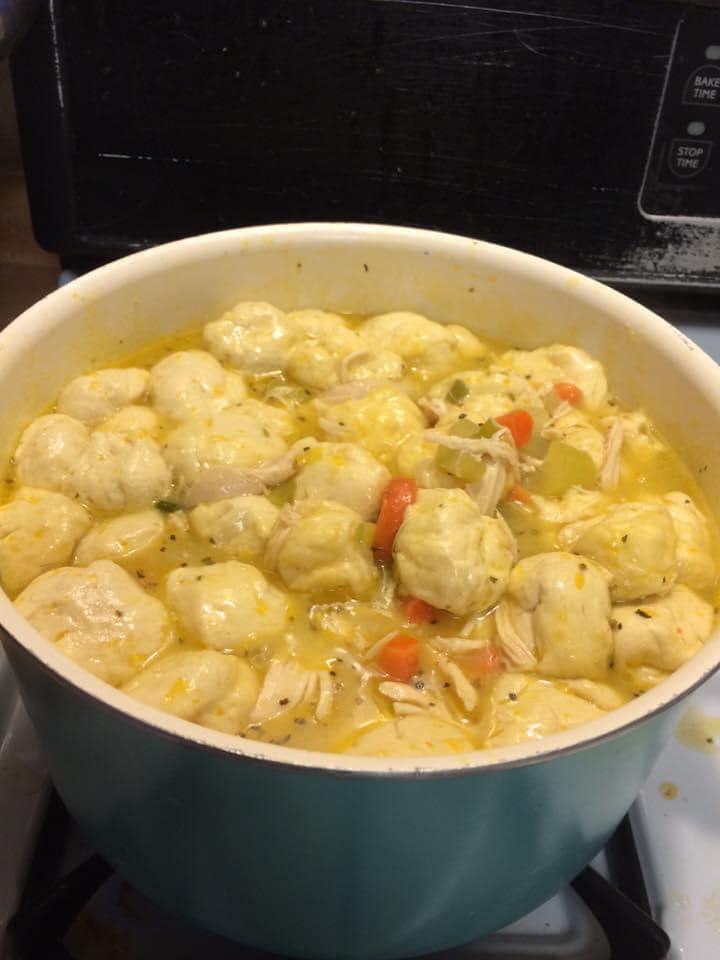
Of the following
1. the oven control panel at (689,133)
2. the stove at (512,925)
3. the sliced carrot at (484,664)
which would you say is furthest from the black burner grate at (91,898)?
the oven control panel at (689,133)

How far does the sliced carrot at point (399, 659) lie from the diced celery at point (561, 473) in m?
0.29

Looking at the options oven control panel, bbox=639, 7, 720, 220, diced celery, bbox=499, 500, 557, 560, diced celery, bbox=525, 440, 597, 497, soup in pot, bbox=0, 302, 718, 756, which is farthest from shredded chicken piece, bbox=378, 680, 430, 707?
oven control panel, bbox=639, 7, 720, 220

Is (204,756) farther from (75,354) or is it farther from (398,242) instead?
(398,242)

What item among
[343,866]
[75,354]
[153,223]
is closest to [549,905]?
[343,866]

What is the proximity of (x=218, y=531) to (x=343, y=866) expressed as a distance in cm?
40

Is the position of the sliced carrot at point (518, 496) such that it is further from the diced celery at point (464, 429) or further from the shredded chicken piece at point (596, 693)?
the shredded chicken piece at point (596, 693)

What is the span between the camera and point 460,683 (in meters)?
0.92

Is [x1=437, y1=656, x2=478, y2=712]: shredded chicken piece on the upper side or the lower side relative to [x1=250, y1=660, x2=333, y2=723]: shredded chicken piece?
lower

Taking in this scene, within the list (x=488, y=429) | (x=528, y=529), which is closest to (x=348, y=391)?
(x=488, y=429)

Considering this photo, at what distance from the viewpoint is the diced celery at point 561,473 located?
3.75 feet

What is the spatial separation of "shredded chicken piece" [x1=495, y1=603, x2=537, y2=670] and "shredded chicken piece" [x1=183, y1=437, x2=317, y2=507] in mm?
303

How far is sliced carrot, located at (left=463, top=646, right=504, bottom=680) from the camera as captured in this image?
938mm

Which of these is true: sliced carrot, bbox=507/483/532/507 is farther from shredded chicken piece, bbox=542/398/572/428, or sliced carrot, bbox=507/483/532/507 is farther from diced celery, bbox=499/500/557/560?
shredded chicken piece, bbox=542/398/572/428

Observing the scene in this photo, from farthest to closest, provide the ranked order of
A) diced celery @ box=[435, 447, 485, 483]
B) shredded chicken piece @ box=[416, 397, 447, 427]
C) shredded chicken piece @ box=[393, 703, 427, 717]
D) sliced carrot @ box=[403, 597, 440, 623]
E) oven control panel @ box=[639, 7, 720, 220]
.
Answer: oven control panel @ box=[639, 7, 720, 220], shredded chicken piece @ box=[416, 397, 447, 427], diced celery @ box=[435, 447, 485, 483], sliced carrot @ box=[403, 597, 440, 623], shredded chicken piece @ box=[393, 703, 427, 717]
